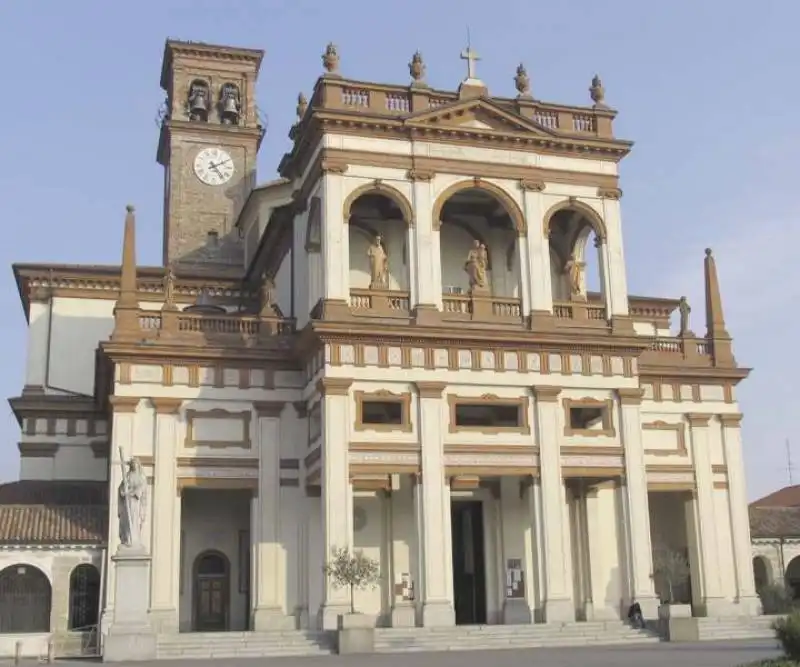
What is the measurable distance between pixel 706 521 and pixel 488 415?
26.7ft

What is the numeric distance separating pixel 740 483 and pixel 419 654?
14.5 metres

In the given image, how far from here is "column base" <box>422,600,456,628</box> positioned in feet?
92.4

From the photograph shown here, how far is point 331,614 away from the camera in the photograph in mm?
27625

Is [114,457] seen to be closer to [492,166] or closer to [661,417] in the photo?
[492,166]

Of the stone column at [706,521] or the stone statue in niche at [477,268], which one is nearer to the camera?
the stone statue in niche at [477,268]

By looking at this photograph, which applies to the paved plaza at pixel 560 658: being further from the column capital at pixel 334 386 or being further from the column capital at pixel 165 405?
the column capital at pixel 165 405

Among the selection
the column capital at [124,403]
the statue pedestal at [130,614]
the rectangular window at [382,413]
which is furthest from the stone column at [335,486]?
the column capital at [124,403]

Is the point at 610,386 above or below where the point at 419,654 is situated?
above

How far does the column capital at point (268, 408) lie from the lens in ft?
104

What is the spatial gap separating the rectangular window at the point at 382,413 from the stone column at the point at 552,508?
3.95m

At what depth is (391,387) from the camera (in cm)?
2998

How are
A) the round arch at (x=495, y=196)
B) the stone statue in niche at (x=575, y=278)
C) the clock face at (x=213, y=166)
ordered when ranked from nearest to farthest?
the round arch at (x=495, y=196) < the stone statue in niche at (x=575, y=278) < the clock face at (x=213, y=166)

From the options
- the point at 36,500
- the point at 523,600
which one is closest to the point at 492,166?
the point at 523,600

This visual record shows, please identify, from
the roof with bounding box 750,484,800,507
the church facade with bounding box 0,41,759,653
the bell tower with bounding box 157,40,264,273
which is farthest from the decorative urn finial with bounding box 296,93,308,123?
the roof with bounding box 750,484,800,507
